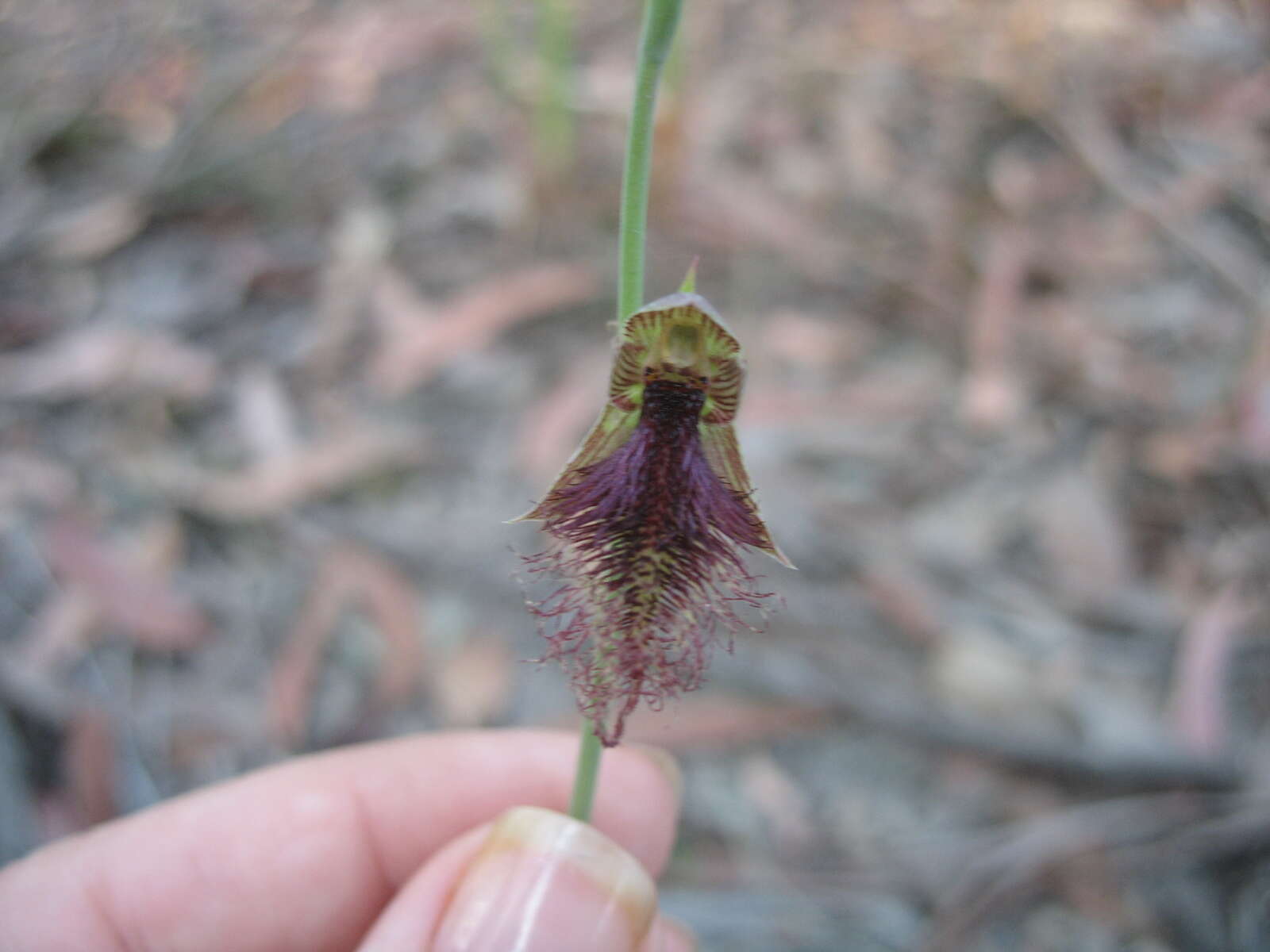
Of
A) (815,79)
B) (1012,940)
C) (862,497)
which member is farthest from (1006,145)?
(1012,940)

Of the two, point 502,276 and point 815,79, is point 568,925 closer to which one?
point 502,276

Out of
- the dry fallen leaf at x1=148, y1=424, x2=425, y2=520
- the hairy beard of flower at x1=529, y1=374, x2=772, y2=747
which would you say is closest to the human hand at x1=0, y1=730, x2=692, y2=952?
the hairy beard of flower at x1=529, y1=374, x2=772, y2=747

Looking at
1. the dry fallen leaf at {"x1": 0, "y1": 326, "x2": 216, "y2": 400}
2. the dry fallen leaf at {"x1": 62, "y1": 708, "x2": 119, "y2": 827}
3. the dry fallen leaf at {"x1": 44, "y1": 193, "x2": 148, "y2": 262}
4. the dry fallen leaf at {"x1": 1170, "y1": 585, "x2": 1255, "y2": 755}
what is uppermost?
the dry fallen leaf at {"x1": 44, "y1": 193, "x2": 148, "y2": 262}

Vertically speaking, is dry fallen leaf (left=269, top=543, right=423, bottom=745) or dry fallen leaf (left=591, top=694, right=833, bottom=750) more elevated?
dry fallen leaf (left=269, top=543, right=423, bottom=745)

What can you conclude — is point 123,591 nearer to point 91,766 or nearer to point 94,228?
point 91,766

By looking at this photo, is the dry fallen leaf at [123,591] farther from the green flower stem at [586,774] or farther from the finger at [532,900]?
the green flower stem at [586,774]

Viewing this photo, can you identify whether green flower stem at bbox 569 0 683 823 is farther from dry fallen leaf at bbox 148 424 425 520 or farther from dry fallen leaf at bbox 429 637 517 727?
dry fallen leaf at bbox 148 424 425 520

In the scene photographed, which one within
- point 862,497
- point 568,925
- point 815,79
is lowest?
point 568,925
